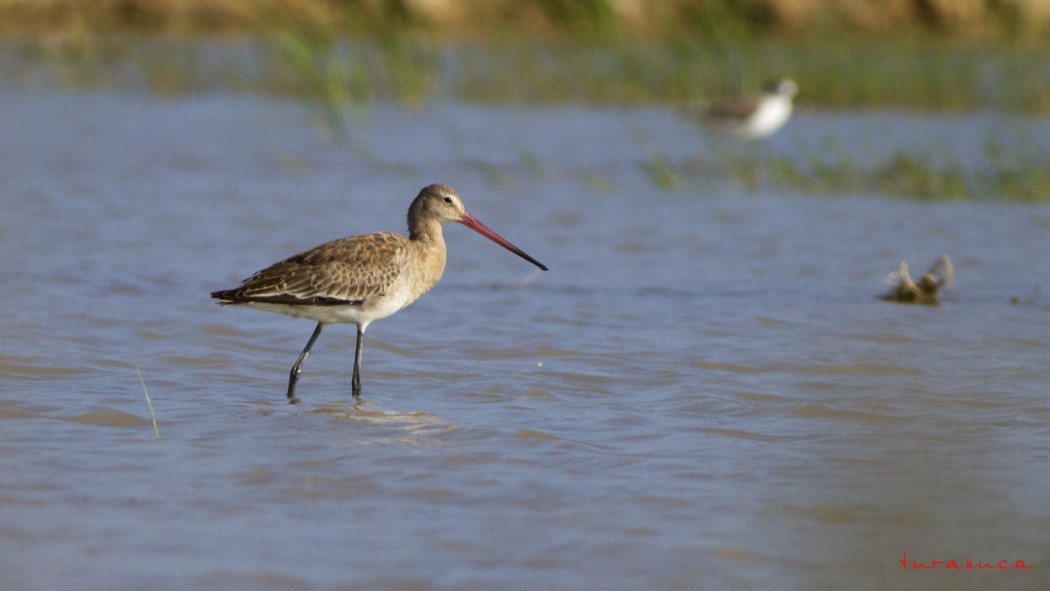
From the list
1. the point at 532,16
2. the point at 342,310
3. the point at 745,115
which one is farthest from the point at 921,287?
the point at 532,16

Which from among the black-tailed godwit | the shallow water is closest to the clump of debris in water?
the shallow water

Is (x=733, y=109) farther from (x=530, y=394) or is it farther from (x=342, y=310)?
(x=342, y=310)

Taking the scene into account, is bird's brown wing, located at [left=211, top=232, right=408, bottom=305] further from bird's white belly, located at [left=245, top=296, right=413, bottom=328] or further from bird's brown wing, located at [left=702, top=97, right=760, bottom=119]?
bird's brown wing, located at [left=702, top=97, right=760, bottom=119]

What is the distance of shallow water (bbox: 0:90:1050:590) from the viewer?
4.43 meters

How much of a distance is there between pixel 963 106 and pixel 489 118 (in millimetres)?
6211

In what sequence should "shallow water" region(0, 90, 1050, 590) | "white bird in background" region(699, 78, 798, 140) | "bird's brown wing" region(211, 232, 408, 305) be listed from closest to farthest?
1. "shallow water" region(0, 90, 1050, 590)
2. "bird's brown wing" region(211, 232, 408, 305)
3. "white bird in background" region(699, 78, 798, 140)

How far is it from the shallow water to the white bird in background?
1.74 metres

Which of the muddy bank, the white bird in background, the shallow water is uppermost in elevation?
the muddy bank

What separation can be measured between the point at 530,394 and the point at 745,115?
349 inches

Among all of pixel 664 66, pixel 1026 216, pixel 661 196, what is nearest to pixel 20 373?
pixel 661 196

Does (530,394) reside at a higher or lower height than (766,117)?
lower

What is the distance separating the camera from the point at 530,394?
6.69m

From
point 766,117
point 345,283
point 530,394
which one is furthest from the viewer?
point 766,117

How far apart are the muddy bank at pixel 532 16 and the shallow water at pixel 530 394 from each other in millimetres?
9648
